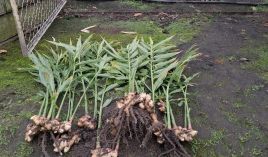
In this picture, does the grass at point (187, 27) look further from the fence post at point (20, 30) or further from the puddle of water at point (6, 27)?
the puddle of water at point (6, 27)

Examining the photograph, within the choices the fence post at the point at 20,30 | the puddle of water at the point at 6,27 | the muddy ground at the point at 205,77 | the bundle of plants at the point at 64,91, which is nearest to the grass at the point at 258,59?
the muddy ground at the point at 205,77

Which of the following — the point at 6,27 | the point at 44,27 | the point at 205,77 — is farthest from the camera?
the point at 44,27

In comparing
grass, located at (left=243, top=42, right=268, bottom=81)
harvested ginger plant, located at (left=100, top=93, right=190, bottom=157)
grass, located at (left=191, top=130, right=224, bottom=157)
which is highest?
harvested ginger plant, located at (left=100, top=93, right=190, bottom=157)

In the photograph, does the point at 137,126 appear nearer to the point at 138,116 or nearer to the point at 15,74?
the point at 138,116

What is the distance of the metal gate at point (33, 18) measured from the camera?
3815 millimetres

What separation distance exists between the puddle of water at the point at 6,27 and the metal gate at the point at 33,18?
0.39 ft

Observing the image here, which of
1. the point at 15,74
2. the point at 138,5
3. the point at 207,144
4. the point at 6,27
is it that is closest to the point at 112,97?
the point at 207,144

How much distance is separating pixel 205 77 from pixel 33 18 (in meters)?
2.17

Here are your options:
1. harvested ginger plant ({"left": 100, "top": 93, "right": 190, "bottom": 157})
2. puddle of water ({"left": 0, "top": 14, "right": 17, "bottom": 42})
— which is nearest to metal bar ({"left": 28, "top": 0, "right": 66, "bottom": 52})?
puddle of water ({"left": 0, "top": 14, "right": 17, "bottom": 42})

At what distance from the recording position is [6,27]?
3.97 m

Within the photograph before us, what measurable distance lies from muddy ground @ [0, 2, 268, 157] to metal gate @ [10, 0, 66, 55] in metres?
0.12

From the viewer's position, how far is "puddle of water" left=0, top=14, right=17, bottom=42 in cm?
391

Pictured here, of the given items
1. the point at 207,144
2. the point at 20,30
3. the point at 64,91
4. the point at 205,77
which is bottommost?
the point at 207,144

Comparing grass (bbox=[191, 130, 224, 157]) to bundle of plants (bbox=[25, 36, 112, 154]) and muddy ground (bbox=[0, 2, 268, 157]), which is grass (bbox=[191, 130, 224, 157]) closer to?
muddy ground (bbox=[0, 2, 268, 157])
